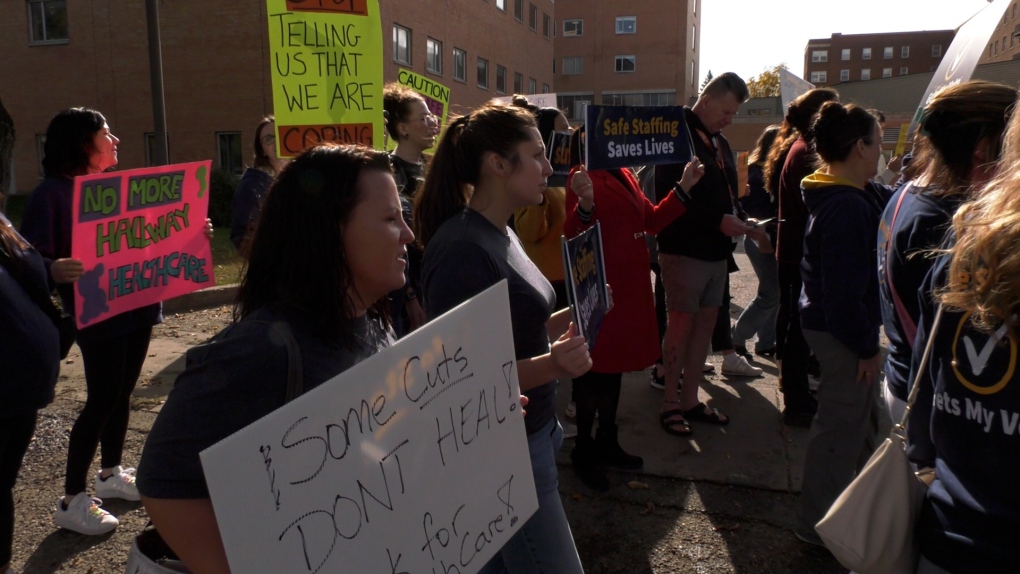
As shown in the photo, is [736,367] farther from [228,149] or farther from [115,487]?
[228,149]

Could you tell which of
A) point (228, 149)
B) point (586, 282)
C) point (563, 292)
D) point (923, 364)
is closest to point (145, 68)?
point (228, 149)

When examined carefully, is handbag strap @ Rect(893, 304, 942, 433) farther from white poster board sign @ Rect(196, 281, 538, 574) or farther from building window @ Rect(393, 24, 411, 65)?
building window @ Rect(393, 24, 411, 65)

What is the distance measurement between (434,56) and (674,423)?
25.7 m

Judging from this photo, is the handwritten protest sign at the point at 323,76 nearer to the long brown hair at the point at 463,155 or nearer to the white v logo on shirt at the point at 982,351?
the long brown hair at the point at 463,155

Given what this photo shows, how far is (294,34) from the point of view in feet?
13.4

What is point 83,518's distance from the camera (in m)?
3.45

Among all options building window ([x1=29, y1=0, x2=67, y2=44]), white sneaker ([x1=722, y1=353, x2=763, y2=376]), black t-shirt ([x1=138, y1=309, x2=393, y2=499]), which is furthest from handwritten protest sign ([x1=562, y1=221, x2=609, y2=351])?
building window ([x1=29, y1=0, x2=67, y2=44])

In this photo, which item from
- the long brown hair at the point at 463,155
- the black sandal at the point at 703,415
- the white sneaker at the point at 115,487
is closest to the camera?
the long brown hair at the point at 463,155

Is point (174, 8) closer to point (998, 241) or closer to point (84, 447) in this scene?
point (84, 447)

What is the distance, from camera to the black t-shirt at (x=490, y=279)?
84.3 inches

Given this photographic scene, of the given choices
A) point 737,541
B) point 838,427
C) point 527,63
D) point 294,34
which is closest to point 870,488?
point 838,427

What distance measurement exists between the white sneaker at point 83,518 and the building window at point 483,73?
30.4 metres

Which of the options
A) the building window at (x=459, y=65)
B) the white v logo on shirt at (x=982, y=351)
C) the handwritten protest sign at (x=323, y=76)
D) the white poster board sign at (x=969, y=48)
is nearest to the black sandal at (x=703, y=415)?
the white poster board sign at (x=969, y=48)

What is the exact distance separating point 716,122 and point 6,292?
387 cm
